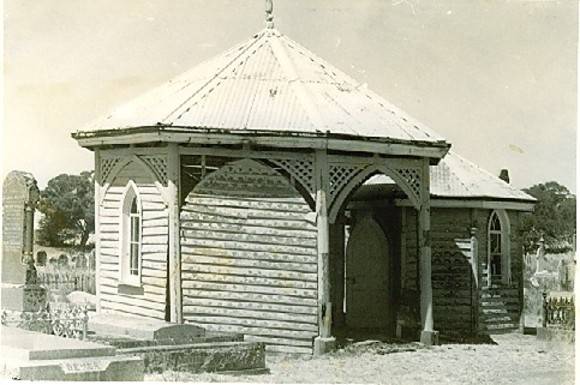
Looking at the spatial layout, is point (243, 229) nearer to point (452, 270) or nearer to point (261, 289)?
point (261, 289)

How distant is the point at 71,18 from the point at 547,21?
25.2 ft

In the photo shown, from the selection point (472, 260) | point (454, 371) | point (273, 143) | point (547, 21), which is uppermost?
point (547, 21)

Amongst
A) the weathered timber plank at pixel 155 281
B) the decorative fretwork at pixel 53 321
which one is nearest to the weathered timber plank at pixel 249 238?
the weathered timber plank at pixel 155 281

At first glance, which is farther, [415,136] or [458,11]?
[415,136]

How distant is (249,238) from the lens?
749 inches

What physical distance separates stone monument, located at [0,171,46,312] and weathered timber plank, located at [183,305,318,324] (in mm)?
2666

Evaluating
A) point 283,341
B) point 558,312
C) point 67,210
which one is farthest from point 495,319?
point 67,210

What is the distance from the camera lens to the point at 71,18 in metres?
17.8

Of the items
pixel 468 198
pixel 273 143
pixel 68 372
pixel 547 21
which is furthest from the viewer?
pixel 468 198

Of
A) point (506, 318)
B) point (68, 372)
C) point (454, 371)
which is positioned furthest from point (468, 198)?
point (68, 372)

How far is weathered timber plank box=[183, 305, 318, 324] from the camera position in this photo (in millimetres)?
18828

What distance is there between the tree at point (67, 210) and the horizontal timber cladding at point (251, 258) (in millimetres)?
2240

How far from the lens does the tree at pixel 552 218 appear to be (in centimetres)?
1797

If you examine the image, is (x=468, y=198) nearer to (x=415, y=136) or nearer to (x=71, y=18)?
(x=415, y=136)
